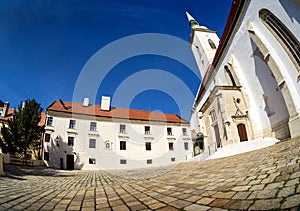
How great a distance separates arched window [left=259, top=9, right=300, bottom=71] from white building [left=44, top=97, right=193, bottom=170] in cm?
2082

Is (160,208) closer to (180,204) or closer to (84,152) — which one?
(180,204)

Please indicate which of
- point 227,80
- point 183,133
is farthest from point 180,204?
point 183,133

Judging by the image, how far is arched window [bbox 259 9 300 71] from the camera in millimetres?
10281

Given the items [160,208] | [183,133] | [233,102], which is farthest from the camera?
[183,133]

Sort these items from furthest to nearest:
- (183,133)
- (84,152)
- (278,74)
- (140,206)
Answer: (183,133) < (84,152) < (278,74) < (140,206)

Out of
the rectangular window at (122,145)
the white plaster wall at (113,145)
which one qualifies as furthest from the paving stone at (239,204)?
the rectangular window at (122,145)

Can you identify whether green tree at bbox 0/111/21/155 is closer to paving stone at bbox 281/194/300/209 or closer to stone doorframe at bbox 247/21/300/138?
paving stone at bbox 281/194/300/209

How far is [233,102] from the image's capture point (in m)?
16.3

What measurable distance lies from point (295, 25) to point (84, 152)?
27.5 meters

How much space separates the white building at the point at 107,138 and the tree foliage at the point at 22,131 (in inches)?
130

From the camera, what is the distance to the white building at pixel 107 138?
23484 mm

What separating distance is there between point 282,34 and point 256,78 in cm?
469

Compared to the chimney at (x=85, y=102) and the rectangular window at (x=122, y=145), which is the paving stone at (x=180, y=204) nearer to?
the rectangular window at (x=122, y=145)

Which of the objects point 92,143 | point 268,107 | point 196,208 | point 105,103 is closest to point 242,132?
point 268,107
